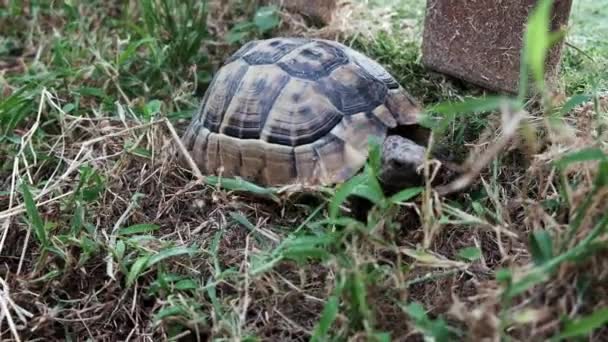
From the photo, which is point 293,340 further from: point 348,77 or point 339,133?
point 348,77

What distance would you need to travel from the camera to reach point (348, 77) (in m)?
1.97

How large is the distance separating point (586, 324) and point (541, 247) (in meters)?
0.20

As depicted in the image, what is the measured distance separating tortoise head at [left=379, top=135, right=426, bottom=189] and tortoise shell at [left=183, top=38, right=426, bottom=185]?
109 millimetres

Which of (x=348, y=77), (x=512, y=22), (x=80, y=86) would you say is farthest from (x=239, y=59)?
(x=512, y=22)

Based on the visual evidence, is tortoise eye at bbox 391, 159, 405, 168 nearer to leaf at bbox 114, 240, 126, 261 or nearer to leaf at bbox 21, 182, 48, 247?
leaf at bbox 114, 240, 126, 261

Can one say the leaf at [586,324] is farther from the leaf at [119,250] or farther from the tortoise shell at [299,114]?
the leaf at [119,250]

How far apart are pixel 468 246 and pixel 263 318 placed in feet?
1.75

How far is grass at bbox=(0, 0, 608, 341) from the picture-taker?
3.91 ft

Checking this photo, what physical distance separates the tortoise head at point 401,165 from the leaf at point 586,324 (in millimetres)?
673

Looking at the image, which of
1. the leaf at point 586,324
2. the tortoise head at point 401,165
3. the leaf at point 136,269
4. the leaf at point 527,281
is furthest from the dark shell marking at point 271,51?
the leaf at point 586,324

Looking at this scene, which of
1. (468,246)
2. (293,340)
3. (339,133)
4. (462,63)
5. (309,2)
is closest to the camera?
(293,340)

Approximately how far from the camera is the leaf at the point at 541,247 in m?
1.20

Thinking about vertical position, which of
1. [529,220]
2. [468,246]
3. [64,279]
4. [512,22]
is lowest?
[64,279]

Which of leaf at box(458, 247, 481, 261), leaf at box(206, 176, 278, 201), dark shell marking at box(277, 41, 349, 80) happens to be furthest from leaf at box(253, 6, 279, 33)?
leaf at box(458, 247, 481, 261)
